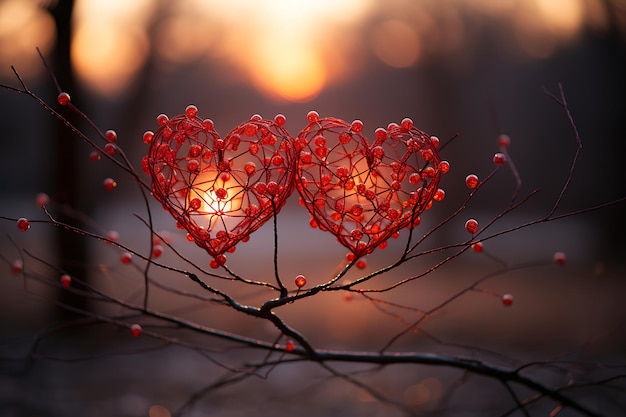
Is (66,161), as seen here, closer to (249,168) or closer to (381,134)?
(249,168)

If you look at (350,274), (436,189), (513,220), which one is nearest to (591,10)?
(350,274)

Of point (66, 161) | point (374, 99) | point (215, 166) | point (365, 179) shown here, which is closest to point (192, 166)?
point (215, 166)

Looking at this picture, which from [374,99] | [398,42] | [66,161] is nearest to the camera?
[66,161]

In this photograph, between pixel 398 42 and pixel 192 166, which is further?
pixel 398 42

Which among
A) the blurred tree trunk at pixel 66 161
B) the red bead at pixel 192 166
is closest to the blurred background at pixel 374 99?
the blurred tree trunk at pixel 66 161

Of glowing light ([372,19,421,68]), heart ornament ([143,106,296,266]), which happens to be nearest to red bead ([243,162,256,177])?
heart ornament ([143,106,296,266])

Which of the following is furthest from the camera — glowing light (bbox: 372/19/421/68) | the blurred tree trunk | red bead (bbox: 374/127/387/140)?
glowing light (bbox: 372/19/421/68)

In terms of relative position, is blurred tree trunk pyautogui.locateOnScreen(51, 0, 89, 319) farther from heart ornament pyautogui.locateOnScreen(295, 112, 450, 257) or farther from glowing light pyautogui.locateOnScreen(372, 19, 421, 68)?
glowing light pyautogui.locateOnScreen(372, 19, 421, 68)

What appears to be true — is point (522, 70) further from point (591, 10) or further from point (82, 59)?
point (82, 59)

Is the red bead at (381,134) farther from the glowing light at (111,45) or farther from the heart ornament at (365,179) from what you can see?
the glowing light at (111,45)
